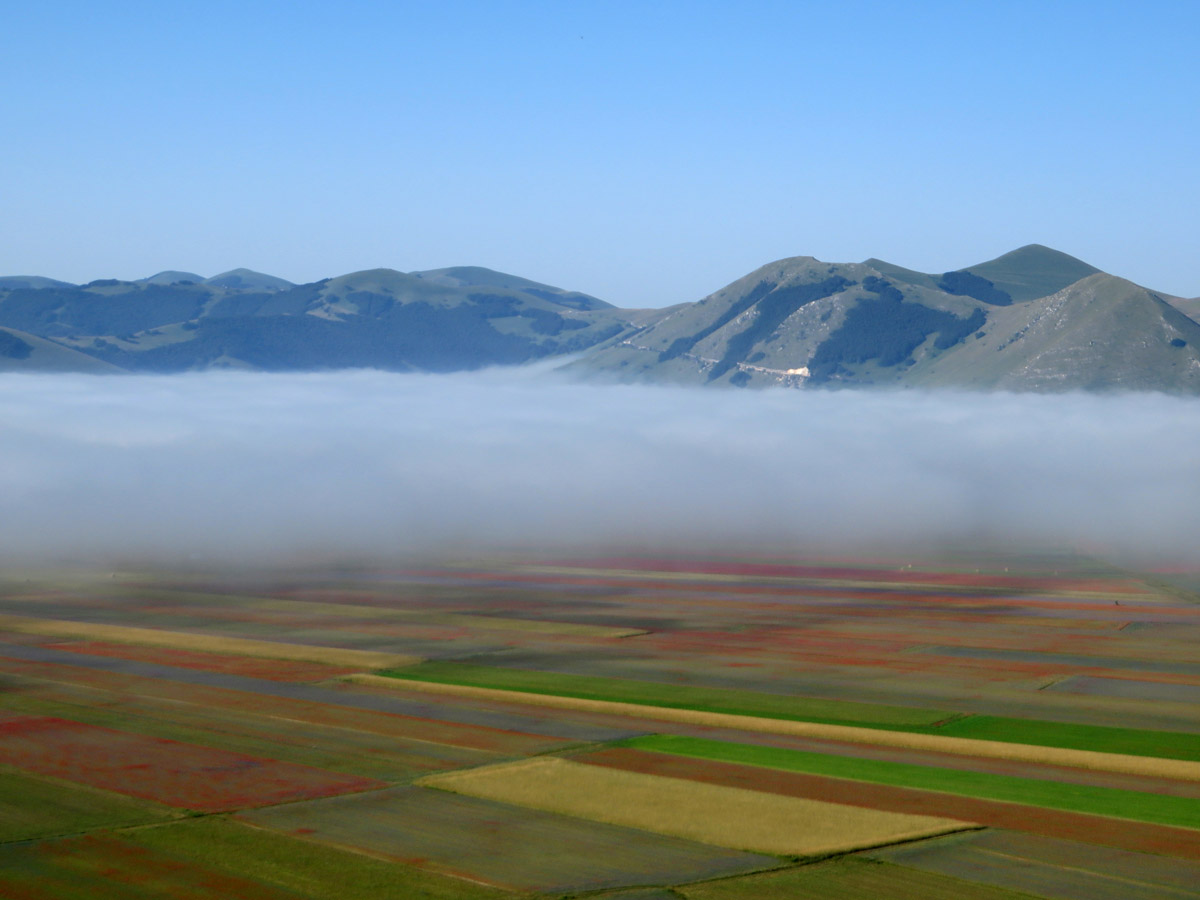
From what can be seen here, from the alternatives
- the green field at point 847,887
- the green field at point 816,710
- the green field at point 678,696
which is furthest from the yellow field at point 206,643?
the green field at point 847,887

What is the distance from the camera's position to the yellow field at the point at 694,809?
123ft

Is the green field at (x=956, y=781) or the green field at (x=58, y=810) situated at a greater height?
the green field at (x=956, y=781)

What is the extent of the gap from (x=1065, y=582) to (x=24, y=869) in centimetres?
11049

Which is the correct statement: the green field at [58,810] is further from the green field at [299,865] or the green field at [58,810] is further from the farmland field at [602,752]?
the green field at [299,865]

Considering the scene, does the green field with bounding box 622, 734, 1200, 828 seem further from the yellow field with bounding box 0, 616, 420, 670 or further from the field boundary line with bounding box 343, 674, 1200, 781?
the yellow field with bounding box 0, 616, 420, 670

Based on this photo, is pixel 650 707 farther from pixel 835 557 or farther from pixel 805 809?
pixel 835 557

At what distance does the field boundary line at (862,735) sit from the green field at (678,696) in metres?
1.23

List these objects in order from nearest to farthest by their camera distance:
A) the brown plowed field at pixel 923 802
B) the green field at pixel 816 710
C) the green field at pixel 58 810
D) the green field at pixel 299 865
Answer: the green field at pixel 299 865 < the brown plowed field at pixel 923 802 < the green field at pixel 58 810 < the green field at pixel 816 710

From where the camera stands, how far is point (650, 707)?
6053 cm

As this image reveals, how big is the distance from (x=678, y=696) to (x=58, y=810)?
31433mm

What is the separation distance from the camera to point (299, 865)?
34.5 meters

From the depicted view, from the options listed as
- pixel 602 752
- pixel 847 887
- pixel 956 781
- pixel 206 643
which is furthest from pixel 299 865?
pixel 206 643

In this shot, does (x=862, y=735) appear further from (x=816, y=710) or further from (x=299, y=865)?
(x=299, y=865)

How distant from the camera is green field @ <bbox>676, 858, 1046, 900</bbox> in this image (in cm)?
3180
